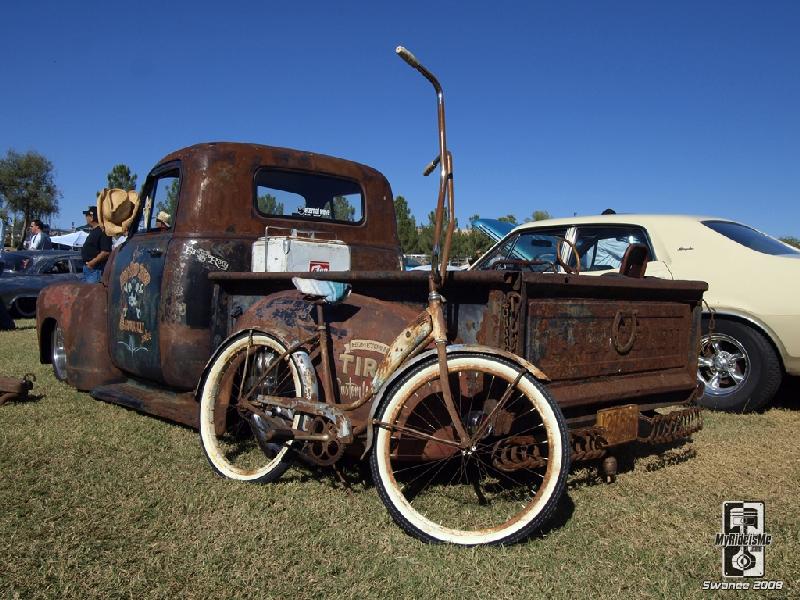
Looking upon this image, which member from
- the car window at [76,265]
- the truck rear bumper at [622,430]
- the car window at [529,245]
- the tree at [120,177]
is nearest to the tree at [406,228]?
the tree at [120,177]

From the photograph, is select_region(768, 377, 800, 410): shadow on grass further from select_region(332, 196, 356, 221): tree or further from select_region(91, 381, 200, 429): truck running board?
select_region(91, 381, 200, 429): truck running board

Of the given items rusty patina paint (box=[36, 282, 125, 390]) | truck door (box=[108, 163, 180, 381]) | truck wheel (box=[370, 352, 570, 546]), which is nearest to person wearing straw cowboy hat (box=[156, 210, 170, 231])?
truck door (box=[108, 163, 180, 381])

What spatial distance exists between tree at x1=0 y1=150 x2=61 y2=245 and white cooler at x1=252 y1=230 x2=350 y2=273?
41.6 meters

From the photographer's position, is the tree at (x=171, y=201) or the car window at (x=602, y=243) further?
the car window at (x=602, y=243)

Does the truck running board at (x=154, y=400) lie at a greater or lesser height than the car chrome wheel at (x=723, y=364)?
lesser

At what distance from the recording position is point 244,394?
3604 mm

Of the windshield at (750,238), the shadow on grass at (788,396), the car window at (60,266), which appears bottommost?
the shadow on grass at (788,396)

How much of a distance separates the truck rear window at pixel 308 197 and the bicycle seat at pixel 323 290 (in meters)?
1.64

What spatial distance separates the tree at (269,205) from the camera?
4.60 m

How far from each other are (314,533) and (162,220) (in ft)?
9.63

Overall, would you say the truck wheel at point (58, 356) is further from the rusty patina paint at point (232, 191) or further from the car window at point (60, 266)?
the car window at point (60, 266)

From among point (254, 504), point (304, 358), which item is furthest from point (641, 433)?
point (254, 504)

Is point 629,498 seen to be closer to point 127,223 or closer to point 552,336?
point 552,336

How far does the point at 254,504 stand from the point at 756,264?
166 inches
